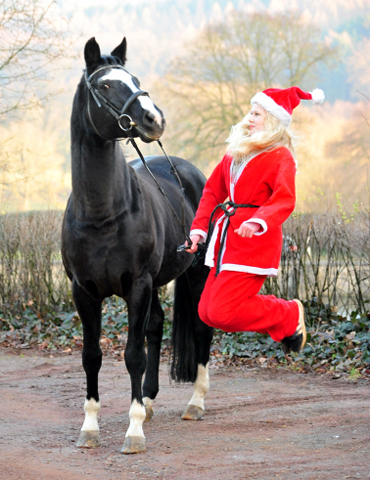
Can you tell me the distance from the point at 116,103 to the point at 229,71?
24.0m

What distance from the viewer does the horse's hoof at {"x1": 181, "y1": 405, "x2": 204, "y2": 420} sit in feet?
14.3

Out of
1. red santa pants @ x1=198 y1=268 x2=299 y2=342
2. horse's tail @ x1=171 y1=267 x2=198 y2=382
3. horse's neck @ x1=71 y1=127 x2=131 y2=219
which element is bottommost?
horse's tail @ x1=171 y1=267 x2=198 y2=382

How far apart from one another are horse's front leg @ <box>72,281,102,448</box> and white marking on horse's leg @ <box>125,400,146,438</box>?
29 centimetres

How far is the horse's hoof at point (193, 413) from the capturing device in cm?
434

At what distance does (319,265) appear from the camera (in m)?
7.00

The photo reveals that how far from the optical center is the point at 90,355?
3.81m

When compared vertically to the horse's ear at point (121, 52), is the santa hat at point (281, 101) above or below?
below

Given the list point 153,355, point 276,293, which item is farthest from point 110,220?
point 276,293

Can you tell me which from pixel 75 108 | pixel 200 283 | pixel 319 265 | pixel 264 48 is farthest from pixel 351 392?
pixel 264 48

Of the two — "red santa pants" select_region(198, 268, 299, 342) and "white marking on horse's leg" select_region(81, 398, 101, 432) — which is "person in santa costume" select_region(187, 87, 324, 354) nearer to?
"red santa pants" select_region(198, 268, 299, 342)

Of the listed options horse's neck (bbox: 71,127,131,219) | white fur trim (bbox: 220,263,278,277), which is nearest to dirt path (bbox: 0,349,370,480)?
white fur trim (bbox: 220,263,278,277)

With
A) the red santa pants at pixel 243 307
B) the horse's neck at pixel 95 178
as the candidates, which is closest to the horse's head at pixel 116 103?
the horse's neck at pixel 95 178

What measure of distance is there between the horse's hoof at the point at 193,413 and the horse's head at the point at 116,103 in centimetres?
226

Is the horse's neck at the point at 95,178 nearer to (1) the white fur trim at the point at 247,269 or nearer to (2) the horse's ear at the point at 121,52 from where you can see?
(2) the horse's ear at the point at 121,52
